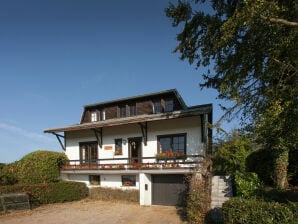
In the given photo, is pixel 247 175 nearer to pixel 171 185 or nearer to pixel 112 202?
pixel 171 185

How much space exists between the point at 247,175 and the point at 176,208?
5363 millimetres

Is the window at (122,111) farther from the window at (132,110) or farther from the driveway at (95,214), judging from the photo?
the driveway at (95,214)

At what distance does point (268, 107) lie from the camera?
10.4m

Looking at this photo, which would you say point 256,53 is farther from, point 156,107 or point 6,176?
point 6,176

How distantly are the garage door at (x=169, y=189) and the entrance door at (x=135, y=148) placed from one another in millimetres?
2195

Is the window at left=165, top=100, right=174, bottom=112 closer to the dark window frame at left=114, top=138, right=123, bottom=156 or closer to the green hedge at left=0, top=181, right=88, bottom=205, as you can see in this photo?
the dark window frame at left=114, top=138, right=123, bottom=156

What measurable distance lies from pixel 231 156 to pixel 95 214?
30.5 feet

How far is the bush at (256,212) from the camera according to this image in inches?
315

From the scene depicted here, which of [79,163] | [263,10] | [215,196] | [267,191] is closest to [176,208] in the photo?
[215,196]

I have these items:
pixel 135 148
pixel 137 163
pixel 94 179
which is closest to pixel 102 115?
pixel 135 148

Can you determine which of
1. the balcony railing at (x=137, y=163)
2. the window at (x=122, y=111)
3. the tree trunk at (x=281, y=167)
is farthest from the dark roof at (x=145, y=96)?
the tree trunk at (x=281, y=167)

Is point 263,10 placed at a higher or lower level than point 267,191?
higher

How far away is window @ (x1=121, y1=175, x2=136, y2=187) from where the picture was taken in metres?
19.0

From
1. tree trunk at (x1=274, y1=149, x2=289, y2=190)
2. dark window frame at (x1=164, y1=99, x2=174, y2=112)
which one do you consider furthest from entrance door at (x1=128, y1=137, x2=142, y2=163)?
tree trunk at (x1=274, y1=149, x2=289, y2=190)
